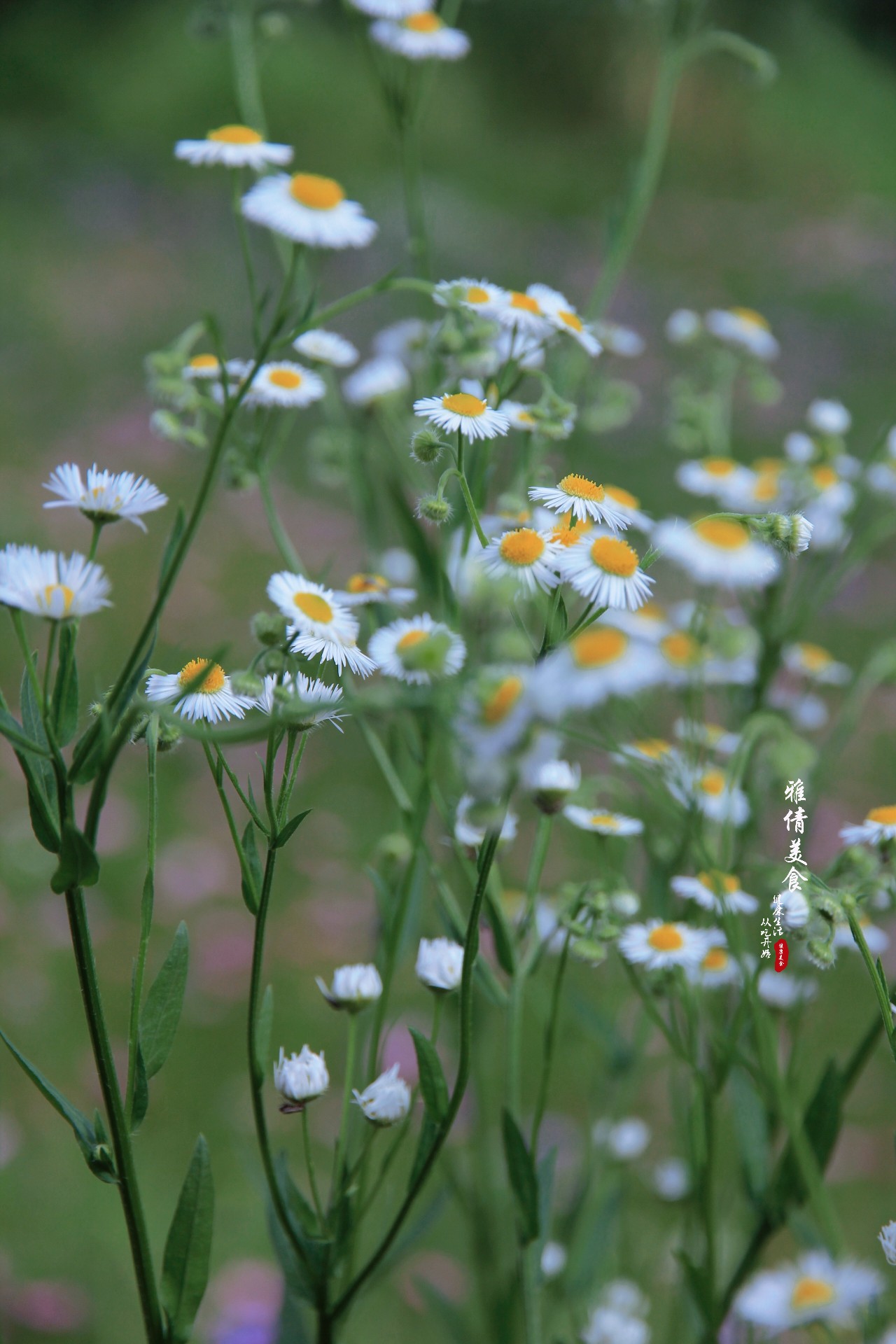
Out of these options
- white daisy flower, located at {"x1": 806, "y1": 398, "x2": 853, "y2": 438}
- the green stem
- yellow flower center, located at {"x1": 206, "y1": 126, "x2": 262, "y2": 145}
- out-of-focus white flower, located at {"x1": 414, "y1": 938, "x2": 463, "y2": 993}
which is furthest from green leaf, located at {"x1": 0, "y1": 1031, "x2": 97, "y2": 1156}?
white daisy flower, located at {"x1": 806, "y1": 398, "x2": 853, "y2": 438}

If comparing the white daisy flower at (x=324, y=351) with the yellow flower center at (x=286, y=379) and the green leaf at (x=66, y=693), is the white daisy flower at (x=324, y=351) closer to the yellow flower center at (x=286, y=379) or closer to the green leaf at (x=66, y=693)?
the yellow flower center at (x=286, y=379)

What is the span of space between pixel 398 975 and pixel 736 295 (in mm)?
2085

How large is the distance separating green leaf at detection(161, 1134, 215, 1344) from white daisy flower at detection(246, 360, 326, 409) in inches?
10.4

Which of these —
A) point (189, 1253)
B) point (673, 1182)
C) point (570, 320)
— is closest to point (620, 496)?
point (570, 320)

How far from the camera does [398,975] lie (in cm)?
94

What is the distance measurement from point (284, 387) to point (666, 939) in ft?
0.86

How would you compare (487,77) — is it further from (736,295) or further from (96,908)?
(96,908)

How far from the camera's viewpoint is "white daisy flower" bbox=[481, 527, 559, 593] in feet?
0.96

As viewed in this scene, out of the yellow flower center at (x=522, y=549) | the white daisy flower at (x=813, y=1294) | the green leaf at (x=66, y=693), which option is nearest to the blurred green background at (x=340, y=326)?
the green leaf at (x=66, y=693)

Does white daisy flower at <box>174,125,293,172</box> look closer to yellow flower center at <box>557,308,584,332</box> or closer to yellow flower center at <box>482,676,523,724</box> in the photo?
yellow flower center at <box>557,308,584,332</box>

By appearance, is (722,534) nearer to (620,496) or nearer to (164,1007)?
(620,496)

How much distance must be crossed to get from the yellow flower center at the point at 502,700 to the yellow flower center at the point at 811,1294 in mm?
192

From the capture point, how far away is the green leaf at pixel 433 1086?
1.02 feet

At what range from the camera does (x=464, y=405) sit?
34 centimetres
